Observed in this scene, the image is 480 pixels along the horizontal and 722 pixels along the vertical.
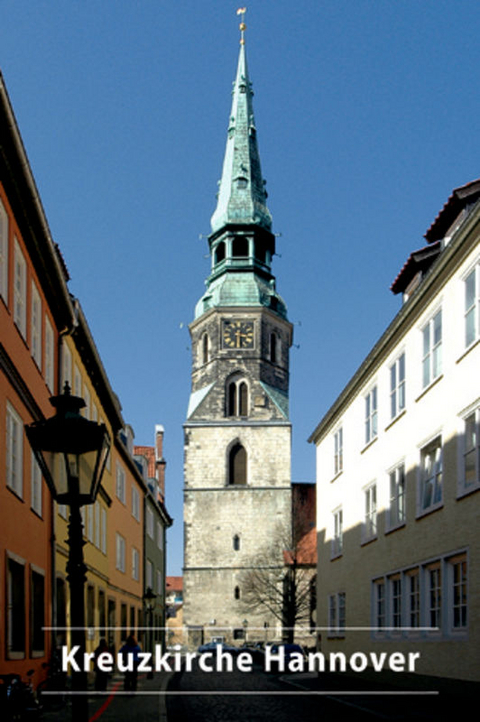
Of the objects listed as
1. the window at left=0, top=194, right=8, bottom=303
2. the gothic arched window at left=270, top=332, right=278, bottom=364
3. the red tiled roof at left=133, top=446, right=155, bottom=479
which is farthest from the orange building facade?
the gothic arched window at left=270, top=332, right=278, bottom=364

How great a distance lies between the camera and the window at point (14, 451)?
1644 centimetres

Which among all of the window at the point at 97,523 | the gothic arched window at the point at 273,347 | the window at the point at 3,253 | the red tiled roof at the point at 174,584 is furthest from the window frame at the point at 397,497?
the red tiled roof at the point at 174,584

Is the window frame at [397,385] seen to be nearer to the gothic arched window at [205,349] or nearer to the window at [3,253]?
the window at [3,253]

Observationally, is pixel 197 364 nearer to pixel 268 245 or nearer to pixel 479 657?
pixel 268 245

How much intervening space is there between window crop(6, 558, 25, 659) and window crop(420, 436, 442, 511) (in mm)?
8128

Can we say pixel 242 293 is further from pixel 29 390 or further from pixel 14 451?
pixel 14 451

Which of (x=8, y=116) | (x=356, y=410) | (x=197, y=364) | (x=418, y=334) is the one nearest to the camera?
(x=8, y=116)

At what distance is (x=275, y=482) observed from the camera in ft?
273

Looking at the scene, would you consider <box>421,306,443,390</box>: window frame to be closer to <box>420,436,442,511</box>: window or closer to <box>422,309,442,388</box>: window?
Result: <box>422,309,442,388</box>: window

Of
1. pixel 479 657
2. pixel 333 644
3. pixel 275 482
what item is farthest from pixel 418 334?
pixel 275 482

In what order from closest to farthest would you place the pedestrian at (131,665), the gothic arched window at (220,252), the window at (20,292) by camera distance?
the window at (20,292) < the pedestrian at (131,665) < the gothic arched window at (220,252)

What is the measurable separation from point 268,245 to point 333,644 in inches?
2486

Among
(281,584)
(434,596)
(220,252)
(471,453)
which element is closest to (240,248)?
(220,252)

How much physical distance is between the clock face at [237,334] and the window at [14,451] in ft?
232
